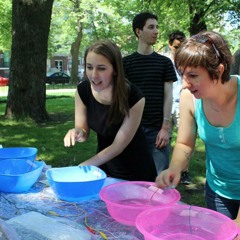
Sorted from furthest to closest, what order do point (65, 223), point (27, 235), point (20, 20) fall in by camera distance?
point (20, 20) < point (65, 223) < point (27, 235)

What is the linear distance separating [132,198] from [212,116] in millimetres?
481

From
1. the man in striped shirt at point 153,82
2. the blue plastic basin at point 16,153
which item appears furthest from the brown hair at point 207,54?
the man in striped shirt at point 153,82

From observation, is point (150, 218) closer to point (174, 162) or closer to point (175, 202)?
point (175, 202)

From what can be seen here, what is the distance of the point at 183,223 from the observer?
4.42 ft

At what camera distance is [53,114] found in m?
8.06

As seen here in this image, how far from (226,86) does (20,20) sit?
19.1 ft

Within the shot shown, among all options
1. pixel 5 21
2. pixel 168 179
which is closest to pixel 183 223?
pixel 168 179

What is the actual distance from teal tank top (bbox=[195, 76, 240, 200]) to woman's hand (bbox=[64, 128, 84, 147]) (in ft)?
2.02

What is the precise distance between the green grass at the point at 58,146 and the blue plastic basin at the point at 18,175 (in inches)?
62.1

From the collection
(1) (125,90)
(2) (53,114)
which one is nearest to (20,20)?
(2) (53,114)

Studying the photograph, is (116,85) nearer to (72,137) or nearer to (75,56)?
(72,137)

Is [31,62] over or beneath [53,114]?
over

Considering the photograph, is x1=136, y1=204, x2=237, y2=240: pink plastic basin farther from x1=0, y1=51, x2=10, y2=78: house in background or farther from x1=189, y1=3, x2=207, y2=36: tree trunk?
x1=0, y1=51, x2=10, y2=78: house in background

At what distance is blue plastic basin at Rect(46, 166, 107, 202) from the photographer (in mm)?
1597
